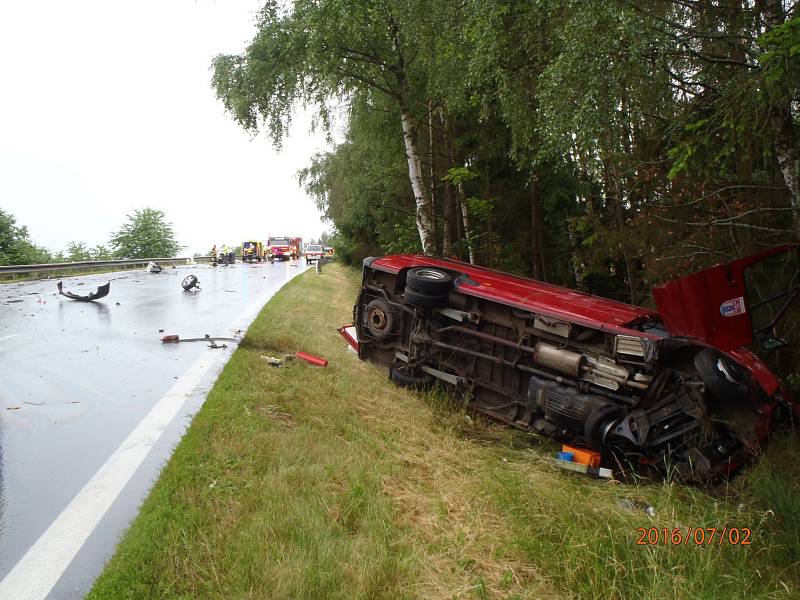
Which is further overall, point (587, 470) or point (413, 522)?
point (587, 470)

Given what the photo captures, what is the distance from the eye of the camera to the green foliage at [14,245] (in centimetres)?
2666

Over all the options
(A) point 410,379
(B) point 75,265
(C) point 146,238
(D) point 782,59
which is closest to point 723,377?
(D) point 782,59

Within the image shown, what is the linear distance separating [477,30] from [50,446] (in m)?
6.30

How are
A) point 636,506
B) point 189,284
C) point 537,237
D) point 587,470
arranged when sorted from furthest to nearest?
point 189,284
point 537,237
point 587,470
point 636,506

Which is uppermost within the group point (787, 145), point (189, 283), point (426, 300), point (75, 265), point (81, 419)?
point (787, 145)

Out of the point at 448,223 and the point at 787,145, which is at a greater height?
the point at 787,145

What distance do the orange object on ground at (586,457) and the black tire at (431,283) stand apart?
2022mm

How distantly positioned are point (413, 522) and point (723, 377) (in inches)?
92.3

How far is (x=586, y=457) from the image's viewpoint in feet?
15.1

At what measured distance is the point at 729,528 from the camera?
129 inches

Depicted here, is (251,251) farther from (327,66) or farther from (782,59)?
(782,59)

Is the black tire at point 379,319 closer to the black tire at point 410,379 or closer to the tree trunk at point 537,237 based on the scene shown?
the black tire at point 410,379
